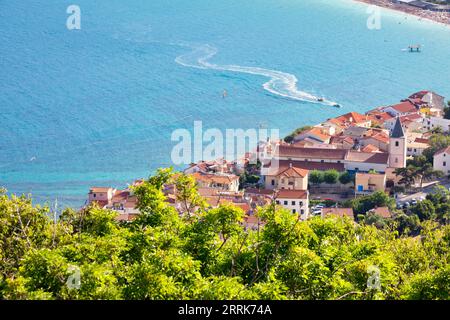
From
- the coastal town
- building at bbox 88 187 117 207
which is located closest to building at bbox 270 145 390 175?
the coastal town

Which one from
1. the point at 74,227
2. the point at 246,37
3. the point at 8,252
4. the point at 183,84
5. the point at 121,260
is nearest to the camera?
the point at 121,260

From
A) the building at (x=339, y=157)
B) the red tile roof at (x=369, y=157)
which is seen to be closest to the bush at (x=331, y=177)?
the building at (x=339, y=157)

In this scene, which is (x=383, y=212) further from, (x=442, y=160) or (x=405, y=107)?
(x=405, y=107)

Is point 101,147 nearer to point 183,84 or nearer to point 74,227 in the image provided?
point 183,84

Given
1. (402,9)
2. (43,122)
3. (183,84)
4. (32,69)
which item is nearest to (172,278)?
(43,122)

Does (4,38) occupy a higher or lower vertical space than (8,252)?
higher

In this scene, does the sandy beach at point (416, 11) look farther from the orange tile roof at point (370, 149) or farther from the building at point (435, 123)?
the orange tile roof at point (370, 149)

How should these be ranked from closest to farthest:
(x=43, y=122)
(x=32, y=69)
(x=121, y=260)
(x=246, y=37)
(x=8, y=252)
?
(x=121, y=260) < (x=8, y=252) < (x=43, y=122) < (x=32, y=69) < (x=246, y=37)
